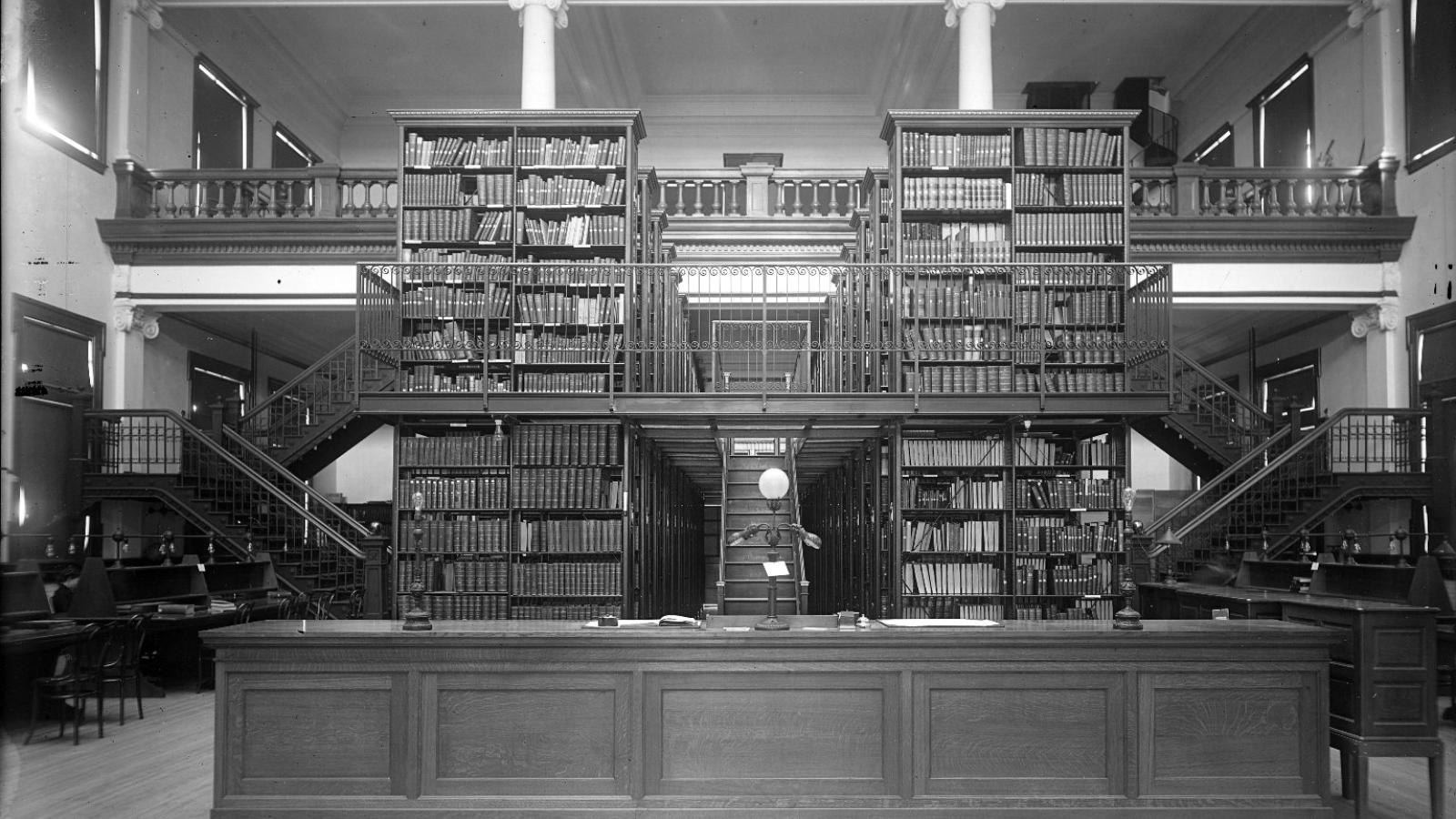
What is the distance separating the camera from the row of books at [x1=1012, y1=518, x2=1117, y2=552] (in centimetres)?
831

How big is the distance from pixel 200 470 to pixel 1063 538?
7.97 meters

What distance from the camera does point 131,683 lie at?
27.7ft

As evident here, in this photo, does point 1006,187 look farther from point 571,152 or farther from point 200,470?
point 200,470

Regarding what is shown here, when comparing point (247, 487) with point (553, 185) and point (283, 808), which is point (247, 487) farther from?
point (283, 808)

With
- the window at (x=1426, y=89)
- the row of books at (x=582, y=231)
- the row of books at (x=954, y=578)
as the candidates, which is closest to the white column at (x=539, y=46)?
the row of books at (x=582, y=231)

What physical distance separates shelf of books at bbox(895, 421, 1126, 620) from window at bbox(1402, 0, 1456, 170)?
4563mm

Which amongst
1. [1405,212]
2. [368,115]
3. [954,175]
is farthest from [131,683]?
[1405,212]

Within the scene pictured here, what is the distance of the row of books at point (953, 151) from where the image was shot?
884cm

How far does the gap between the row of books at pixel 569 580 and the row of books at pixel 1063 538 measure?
Answer: 123 inches

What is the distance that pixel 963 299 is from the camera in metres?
8.52

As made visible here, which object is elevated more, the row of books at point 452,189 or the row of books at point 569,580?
the row of books at point 452,189

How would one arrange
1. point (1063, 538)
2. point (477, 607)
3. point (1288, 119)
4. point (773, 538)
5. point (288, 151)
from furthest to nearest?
point (288, 151)
point (1288, 119)
point (477, 607)
point (1063, 538)
point (773, 538)

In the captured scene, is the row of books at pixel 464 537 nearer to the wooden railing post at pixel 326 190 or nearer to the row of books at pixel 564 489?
the row of books at pixel 564 489

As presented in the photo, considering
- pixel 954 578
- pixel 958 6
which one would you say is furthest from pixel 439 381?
pixel 958 6
